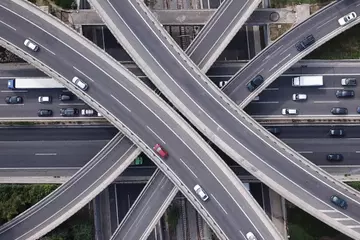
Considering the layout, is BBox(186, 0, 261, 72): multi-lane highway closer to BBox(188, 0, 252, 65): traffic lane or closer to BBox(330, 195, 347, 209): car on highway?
BBox(188, 0, 252, 65): traffic lane

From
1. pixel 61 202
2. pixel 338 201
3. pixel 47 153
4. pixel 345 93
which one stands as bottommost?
pixel 338 201

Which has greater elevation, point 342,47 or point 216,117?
point 342,47

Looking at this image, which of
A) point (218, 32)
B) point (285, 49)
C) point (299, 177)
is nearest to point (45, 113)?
point (218, 32)

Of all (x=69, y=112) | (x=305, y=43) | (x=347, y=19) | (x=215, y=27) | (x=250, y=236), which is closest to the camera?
(x=250, y=236)

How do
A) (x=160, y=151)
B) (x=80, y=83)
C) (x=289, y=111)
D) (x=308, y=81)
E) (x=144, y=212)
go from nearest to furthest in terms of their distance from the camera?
(x=160, y=151) → (x=80, y=83) → (x=144, y=212) → (x=289, y=111) → (x=308, y=81)

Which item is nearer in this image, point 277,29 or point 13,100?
point 13,100

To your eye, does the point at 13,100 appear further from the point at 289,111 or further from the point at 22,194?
the point at 289,111

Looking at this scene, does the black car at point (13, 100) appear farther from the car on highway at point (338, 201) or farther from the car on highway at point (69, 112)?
the car on highway at point (338, 201)

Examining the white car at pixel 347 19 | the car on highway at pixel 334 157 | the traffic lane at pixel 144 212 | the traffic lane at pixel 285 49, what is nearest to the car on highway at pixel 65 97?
the traffic lane at pixel 144 212
